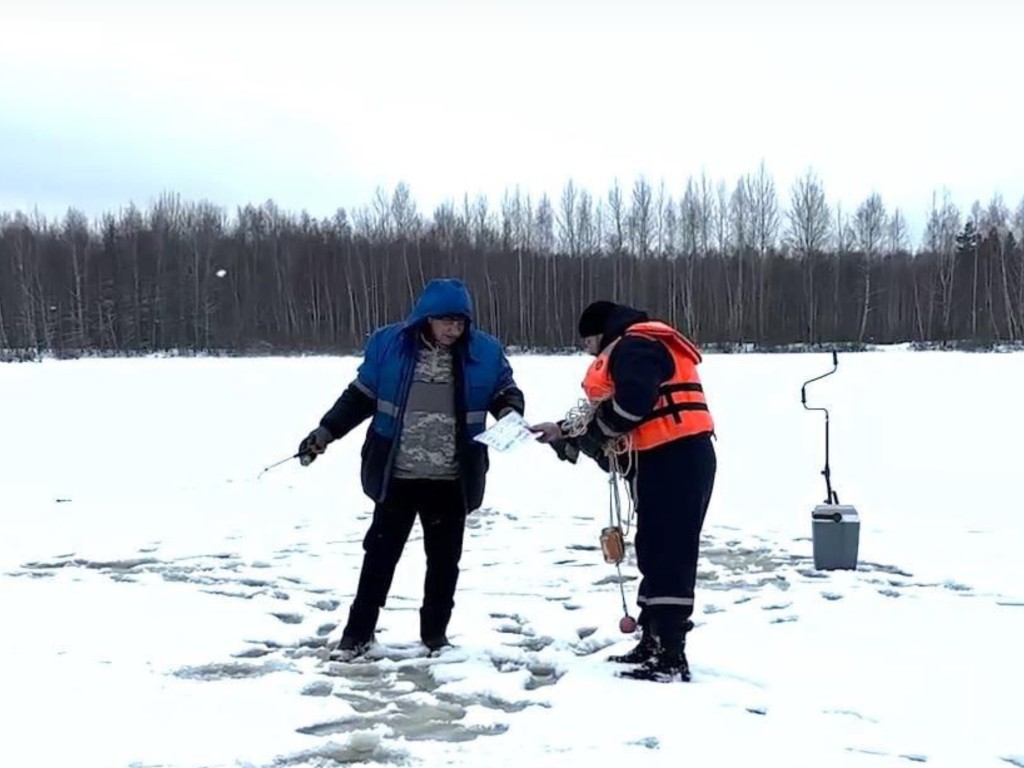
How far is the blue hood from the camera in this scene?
15.2ft

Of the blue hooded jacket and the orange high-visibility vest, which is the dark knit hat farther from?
the blue hooded jacket

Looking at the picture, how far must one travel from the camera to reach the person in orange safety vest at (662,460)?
425 cm

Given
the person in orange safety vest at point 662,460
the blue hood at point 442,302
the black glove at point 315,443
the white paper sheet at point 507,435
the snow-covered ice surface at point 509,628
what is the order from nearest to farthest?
the snow-covered ice surface at point 509,628 < the person in orange safety vest at point 662,460 < the white paper sheet at point 507,435 < the blue hood at point 442,302 < the black glove at point 315,443

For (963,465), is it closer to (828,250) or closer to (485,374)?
(485,374)

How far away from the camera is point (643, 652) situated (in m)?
4.43

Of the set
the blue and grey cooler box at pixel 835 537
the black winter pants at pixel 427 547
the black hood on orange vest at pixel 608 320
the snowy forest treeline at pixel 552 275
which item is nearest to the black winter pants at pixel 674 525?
the black hood on orange vest at pixel 608 320

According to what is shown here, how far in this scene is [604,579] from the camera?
658 cm

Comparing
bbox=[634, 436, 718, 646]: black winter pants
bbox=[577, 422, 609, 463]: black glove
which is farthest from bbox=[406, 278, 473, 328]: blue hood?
bbox=[634, 436, 718, 646]: black winter pants

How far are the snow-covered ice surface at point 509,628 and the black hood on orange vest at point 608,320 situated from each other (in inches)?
59.1

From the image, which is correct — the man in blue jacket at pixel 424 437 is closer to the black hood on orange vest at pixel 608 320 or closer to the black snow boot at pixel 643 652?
the black hood on orange vest at pixel 608 320

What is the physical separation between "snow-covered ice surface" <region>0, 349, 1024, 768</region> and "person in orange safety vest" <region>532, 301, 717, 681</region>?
230 millimetres

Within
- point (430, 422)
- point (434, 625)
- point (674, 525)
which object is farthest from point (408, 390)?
point (674, 525)

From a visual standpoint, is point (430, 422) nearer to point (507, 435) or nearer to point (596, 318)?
point (507, 435)

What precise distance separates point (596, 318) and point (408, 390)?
37.0 inches
